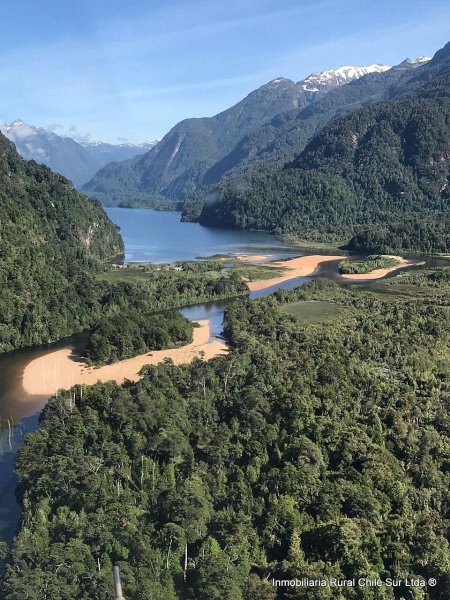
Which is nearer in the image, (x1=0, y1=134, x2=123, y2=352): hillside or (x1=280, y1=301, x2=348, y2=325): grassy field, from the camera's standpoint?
(x1=0, y1=134, x2=123, y2=352): hillside

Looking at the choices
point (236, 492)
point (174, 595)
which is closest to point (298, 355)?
point (236, 492)

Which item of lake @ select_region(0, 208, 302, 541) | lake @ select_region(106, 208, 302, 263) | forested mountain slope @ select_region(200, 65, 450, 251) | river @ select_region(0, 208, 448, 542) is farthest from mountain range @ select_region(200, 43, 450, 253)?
river @ select_region(0, 208, 448, 542)

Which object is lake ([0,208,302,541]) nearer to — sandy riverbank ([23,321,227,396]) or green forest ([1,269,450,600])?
sandy riverbank ([23,321,227,396])

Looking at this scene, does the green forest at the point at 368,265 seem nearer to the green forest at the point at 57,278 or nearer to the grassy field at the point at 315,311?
the green forest at the point at 57,278

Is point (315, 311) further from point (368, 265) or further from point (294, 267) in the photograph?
point (294, 267)

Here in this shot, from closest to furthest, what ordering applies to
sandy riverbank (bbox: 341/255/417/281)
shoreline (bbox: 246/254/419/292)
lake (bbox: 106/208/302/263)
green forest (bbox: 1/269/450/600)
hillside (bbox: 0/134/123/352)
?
green forest (bbox: 1/269/450/600) < hillside (bbox: 0/134/123/352) < shoreline (bbox: 246/254/419/292) < sandy riverbank (bbox: 341/255/417/281) < lake (bbox: 106/208/302/263)

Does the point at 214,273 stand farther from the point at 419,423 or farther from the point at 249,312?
the point at 419,423
